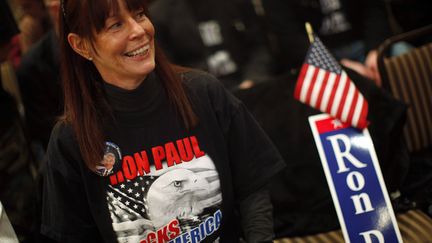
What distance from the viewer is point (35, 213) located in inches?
97.9

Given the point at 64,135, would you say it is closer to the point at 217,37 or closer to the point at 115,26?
the point at 115,26

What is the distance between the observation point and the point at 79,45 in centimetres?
175

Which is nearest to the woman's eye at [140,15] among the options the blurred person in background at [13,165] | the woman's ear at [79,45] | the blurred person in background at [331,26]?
the woman's ear at [79,45]

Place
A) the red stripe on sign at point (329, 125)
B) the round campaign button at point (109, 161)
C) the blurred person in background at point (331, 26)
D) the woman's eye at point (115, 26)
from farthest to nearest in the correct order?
the blurred person in background at point (331, 26) < the red stripe on sign at point (329, 125) < the round campaign button at point (109, 161) < the woman's eye at point (115, 26)

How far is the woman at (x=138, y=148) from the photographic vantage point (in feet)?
5.83

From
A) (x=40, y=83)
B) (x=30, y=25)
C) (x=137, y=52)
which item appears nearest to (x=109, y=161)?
(x=137, y=52)

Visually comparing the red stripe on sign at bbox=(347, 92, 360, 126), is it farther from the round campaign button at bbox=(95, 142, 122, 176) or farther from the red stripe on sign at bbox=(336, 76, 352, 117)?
the round campaign button at bbox=(95, 142, 122, 176)

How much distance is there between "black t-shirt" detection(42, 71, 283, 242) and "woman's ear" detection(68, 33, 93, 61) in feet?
0.43

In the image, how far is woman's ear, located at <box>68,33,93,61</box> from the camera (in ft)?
5.69

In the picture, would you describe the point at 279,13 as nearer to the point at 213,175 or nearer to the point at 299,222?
the point at 299,222

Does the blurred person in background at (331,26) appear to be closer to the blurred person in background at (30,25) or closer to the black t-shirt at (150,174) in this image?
the blurred person in background at (30,25)

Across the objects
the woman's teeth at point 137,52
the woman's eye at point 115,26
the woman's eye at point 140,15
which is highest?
the woman's eye at point 140,15

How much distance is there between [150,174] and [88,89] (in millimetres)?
334

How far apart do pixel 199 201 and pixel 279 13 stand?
1842 millimetres
